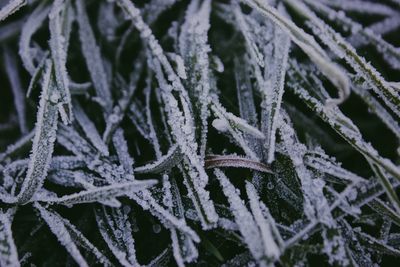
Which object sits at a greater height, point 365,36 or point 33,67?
point 33,67

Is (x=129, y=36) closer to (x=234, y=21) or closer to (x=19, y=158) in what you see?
(x=234, y=21)

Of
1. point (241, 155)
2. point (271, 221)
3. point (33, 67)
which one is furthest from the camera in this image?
point (33, 67)

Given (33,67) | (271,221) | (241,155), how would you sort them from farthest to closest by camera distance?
(33,67) → (241,155) → (271,221)

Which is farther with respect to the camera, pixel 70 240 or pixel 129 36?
pixel 129 36

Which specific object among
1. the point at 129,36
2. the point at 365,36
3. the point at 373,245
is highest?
the point at 129,36

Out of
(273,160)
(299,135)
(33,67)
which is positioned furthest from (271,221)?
(33,67)

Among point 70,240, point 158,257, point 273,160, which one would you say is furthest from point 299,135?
point 70,240

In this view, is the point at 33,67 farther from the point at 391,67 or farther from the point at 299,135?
the point at 391,67
